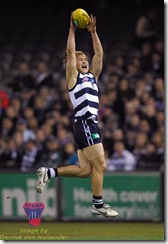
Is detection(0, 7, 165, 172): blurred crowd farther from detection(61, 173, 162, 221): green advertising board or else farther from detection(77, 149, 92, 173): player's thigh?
detection(77, 149, 92, 173): player's thigh

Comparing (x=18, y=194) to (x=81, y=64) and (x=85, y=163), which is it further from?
(x=81, y=64)

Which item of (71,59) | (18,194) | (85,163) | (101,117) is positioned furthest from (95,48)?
(101,117)

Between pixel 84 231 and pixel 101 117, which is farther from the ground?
pixel 101 117

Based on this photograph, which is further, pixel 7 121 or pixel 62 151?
pixel 7 121

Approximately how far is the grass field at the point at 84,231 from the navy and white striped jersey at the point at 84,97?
206 cm

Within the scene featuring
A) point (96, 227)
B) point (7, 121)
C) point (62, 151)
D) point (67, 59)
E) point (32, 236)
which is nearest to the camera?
point (67, 59)

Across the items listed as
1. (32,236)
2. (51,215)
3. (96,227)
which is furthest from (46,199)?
(32,236)

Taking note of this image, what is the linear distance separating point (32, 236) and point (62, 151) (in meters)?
4.63

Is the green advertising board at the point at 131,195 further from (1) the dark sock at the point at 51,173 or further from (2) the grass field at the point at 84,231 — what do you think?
(1) the dark sock at the point at 51,173

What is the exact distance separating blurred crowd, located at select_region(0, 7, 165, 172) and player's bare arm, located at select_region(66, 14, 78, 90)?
5.47m

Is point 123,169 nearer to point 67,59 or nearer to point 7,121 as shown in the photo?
point 7,121

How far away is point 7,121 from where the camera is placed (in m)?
18.4

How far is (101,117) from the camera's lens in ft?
59.8

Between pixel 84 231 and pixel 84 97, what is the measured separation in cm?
419
